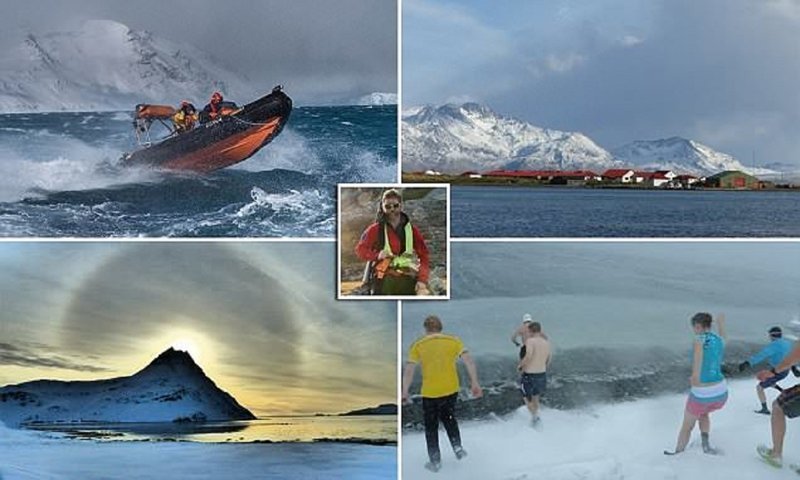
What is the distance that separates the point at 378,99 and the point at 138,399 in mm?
1700

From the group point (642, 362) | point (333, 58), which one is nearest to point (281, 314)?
point (333, 58)

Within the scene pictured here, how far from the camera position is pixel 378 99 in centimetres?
532

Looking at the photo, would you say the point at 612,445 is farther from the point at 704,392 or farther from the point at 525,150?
the point at 525,150

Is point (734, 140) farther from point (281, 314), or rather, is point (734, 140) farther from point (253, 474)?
point (253, 474)

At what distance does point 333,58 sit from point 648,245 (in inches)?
64.7

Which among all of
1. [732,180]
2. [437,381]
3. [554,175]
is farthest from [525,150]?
[437,381]

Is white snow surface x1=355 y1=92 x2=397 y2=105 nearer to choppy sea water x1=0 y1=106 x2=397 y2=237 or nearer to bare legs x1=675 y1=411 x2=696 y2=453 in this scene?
choppy sea water x1=0 y1=106 x2=397 y2=237

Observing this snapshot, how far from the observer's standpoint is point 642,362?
538 centimetres

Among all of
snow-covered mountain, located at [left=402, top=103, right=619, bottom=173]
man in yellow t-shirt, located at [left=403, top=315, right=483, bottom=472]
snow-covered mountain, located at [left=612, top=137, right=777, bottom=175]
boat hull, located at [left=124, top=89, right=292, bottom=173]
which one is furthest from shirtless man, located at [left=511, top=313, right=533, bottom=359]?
boat hull, located at [left=124, top=89, right=292, bottom=173]

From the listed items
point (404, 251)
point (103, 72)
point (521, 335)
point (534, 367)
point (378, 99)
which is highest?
point (103, 72)

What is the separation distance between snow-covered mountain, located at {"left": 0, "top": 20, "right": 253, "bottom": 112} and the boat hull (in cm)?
10

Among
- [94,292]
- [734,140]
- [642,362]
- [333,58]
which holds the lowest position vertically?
[642,362]

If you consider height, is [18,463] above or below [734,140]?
below

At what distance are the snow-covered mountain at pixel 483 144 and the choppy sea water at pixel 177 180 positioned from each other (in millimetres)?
123
